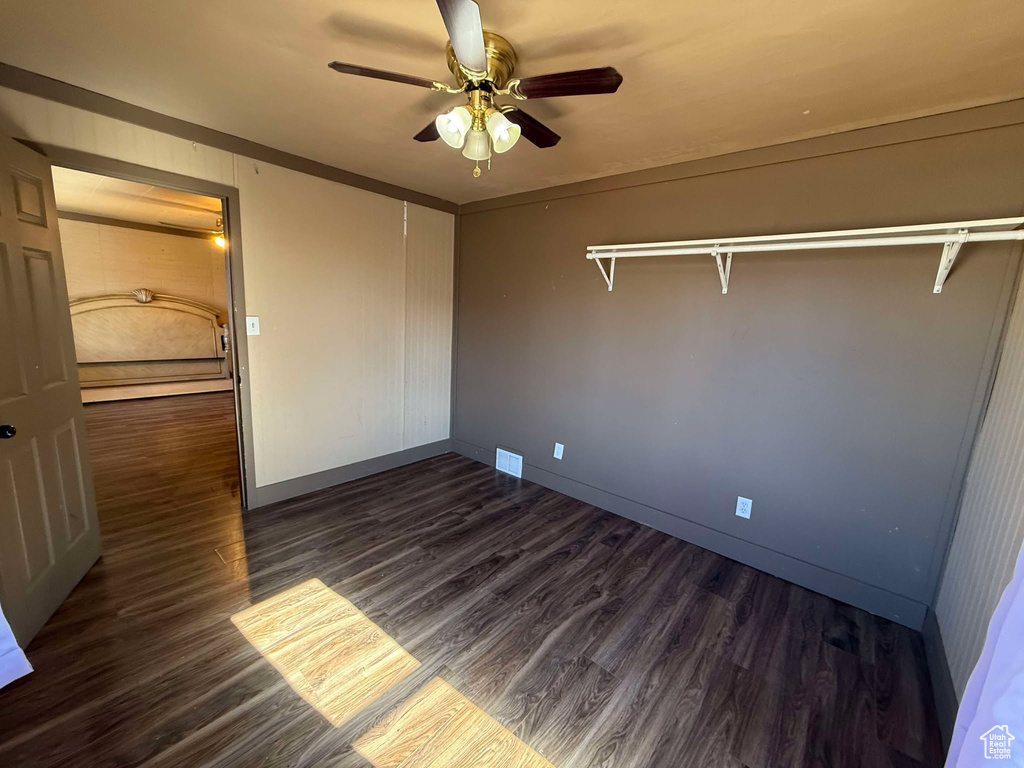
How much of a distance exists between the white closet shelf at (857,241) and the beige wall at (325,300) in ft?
6.28

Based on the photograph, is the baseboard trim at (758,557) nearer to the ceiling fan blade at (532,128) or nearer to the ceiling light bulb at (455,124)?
the ceiling fan blade at (532,128)

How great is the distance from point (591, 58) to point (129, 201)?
5.63m

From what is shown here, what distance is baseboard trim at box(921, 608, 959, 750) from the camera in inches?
58.0

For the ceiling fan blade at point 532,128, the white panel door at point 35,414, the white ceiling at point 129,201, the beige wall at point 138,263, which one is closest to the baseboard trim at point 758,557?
the ceiling fan blade at point 532,128

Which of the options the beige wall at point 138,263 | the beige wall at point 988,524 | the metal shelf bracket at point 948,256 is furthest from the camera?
the beige wall at point 138,263

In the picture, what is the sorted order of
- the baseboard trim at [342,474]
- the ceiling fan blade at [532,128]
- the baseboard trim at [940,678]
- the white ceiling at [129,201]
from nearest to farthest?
the baseboard trim at [940,678] → the ceiling fan blade at [532,128] → the baseboard trim at [342,474] → the white ceiling at [129,201]

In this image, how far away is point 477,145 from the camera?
1.61 meters

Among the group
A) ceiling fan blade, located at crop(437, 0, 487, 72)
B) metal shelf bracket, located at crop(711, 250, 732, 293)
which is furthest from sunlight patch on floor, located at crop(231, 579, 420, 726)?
metal shelf bracket, located at crop(711, 250, 732, 293)

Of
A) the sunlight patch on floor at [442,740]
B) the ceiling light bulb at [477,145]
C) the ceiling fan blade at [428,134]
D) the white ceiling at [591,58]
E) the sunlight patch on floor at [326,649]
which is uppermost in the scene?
the white ceiling at [591,58]

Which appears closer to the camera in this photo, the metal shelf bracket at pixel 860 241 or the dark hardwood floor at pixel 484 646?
the dark hardwood floor at pixel 484 646

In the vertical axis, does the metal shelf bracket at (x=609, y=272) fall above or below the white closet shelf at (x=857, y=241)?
below

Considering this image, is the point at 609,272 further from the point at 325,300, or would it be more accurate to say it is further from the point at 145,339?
the point at 145,339

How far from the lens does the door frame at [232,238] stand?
210 centimetres

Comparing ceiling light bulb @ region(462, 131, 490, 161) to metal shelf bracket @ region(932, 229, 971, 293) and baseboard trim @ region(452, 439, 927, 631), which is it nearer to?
metal shelf bracket @ region(932, 229, 971, 293)
